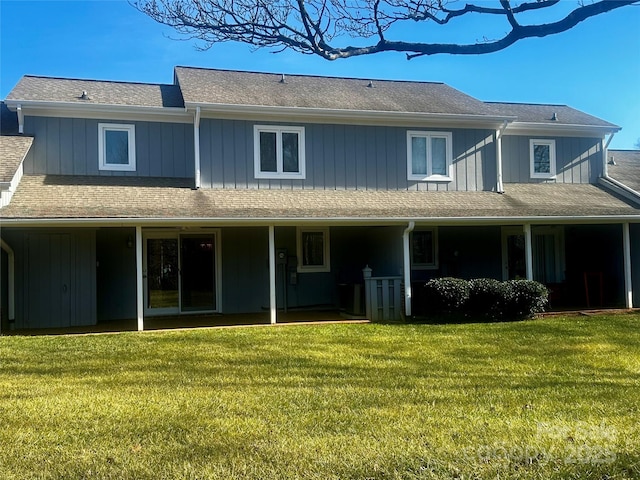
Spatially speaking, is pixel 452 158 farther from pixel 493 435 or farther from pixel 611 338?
pixel 493 435

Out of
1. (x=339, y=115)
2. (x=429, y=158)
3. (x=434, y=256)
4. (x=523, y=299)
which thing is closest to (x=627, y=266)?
(x=523, y=299)

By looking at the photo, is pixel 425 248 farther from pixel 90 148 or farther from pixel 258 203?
pixel 90 148

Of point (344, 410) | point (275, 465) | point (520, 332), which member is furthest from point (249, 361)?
point (520, 332)

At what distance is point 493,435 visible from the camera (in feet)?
15.1

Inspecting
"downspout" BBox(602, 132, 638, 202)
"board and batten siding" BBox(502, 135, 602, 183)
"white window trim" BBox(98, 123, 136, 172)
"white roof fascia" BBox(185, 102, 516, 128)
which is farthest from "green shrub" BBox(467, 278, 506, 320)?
"white window trim" BBox(98, 123, 136, 172)

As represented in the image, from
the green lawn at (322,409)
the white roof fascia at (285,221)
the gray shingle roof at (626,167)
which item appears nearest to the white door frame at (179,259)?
the white roof fascia at (285,221)

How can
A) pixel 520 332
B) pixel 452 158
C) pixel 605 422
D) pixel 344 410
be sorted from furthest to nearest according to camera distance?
pixel 452 158, pixel 520 332, pixel 344 410, pixel 605 422

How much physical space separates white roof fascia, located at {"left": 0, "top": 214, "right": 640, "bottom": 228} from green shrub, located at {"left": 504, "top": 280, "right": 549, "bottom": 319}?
1.49m

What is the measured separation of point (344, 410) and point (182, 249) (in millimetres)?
8968

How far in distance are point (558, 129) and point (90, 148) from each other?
40.5 feet

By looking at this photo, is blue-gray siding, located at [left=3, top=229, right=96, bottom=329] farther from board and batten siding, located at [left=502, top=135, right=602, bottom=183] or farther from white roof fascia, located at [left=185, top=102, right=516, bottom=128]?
board and batten siding, located at [left=502, top=135, right=602, bottom=183]

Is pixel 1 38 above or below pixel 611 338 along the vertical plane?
above

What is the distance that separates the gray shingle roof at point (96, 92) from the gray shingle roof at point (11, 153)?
92cm

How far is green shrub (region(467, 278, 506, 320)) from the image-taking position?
11945 millimetres
